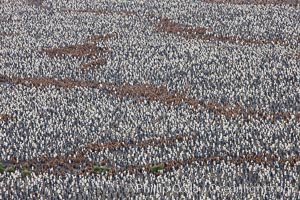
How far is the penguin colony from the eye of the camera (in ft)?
58.0

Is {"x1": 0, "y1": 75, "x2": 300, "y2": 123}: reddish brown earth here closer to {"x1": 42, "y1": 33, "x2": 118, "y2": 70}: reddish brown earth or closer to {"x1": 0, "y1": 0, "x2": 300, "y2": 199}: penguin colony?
{"x1": 0, "y1": 0, "x2": 300, "y2": 199}: penguin colony

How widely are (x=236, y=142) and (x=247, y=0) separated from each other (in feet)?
82.4

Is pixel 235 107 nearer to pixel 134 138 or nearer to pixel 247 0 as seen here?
pixel 134 138

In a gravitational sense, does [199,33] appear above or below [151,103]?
above

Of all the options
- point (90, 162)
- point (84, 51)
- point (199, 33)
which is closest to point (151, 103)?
point (90, 162)

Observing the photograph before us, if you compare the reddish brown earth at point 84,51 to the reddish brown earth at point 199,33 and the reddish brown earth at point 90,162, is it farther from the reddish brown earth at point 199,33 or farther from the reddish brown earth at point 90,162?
the reddish brown earth at point 90,162

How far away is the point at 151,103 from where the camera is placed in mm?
24422

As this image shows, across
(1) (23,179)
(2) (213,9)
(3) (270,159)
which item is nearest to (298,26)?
(2) (213,9)

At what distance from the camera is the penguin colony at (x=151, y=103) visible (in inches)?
696

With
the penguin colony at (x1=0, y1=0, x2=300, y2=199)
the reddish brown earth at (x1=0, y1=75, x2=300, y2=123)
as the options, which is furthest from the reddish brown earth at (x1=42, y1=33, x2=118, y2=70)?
the reddish brown earth at (x1=0, y1=75, x2=300, y2=123)

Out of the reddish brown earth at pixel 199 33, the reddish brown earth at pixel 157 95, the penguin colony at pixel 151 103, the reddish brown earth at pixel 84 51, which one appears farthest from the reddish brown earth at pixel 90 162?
the reddish brown earth at pixel 199 33

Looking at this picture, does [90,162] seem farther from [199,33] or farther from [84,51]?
[199,33]

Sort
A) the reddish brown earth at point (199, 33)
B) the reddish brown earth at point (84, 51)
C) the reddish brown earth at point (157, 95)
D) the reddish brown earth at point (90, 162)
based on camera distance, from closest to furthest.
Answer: the reddish brown earth at point (90, 162)
the reddish brown earth at point (157, 95)
the reddish brown earth at point (84, 51)
the reddish brown earth at point (199, 33)

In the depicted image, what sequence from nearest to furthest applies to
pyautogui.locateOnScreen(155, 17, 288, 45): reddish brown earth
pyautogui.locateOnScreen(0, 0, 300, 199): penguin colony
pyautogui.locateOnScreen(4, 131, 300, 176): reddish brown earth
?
1. pyautogui.locateOnScreen(0, 0, 300, 199): penguin colony
2. pyautogui.locateOnScreen(4, 131, 300, 176): reddish brown earth
3. pyautogui.locateOnScreen(155, 17, 288, 45): reddish brown earth
